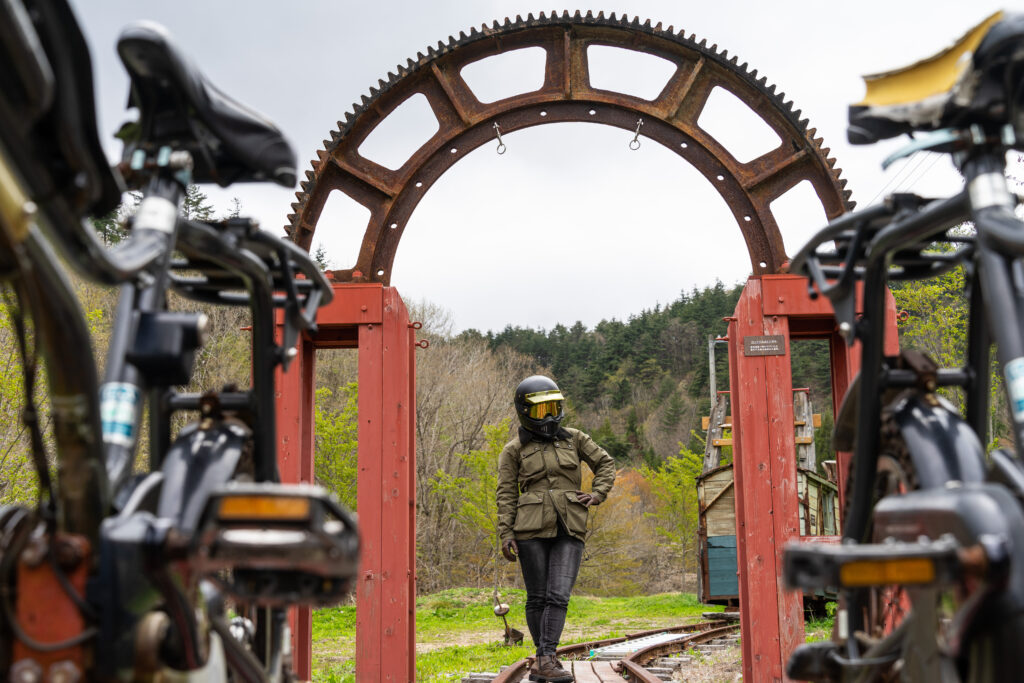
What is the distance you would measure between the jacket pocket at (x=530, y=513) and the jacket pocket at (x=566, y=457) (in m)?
0.36

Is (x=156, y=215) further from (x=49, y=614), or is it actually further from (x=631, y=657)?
(x=631, y=657)

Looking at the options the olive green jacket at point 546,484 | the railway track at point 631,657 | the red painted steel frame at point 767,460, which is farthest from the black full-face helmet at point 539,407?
the railway track at point 631,657

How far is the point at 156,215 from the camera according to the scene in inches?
89.2

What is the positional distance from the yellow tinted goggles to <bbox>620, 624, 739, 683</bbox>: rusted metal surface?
7.06 ft

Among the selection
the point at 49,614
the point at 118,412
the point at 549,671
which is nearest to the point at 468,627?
the point at 549,671

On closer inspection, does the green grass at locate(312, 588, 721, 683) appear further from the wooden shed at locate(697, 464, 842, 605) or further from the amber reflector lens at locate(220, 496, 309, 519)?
the amber reflector lens at locate(220, 496, 309, 519)

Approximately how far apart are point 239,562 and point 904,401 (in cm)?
176

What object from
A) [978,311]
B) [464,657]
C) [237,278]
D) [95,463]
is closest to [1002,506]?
[978,311]

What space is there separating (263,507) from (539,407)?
5410 millimetres

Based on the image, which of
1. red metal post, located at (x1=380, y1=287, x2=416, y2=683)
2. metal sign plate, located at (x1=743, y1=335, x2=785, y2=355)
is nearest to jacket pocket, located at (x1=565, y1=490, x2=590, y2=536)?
red metal post, located at (x1=380, y1=287, x2=416, y2=683)

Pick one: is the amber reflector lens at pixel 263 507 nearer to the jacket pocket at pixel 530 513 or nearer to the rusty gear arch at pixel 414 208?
the rusty gear arch at pixel 414 208

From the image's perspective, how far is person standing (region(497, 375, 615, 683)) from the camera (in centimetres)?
666

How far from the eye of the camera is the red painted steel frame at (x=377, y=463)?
240 inches

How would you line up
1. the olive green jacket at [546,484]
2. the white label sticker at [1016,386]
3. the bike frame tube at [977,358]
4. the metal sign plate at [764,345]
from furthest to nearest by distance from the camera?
1. the olive green jacket at [546,484]
2. the metal sign plate at [764,345]
3. the bike frame tube at [977,358]
4. the white label sticker at [1016,386]
